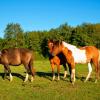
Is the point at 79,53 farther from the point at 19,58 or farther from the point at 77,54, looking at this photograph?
the point at 19,58

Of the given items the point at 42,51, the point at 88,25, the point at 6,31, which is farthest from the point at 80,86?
the point at 6,31

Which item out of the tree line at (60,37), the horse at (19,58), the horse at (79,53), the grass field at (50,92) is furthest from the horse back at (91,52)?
the tree line at (60,37)

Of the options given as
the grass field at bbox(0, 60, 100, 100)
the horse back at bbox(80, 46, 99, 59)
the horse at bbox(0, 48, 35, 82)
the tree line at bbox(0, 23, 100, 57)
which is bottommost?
the grass field at bbox(0, 60, 100, 100)

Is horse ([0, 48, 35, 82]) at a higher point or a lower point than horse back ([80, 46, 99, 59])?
lower

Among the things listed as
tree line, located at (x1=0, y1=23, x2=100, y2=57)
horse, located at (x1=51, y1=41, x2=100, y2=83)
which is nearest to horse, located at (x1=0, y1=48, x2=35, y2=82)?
horse, located at (x1=51, y1=41, x2=100, y2=83)

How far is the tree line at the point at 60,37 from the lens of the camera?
78562 mm

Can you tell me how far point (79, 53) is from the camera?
15.7 metres

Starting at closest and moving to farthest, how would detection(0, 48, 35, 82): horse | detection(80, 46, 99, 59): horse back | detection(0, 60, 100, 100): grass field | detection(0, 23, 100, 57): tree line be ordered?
detection(0, 60, 100, 100): grass field
detection(80, 46, 99, 59): horse back
detection(0, 48, 35, 82): horse
detection(0, 23, 100, 57): tree line

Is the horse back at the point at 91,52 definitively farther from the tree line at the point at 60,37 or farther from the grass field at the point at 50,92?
the tree line at the point at 60,37

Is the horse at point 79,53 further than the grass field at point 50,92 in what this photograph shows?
Yes

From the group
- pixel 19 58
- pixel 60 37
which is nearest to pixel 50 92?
pixel 19 58

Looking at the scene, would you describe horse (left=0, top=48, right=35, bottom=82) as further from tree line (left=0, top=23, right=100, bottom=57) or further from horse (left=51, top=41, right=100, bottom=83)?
tree line (left=0, top=23, right=100, bottom=57)

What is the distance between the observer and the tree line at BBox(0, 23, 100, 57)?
78.6 m

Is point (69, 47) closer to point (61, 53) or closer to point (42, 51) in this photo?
point (61, 53)
